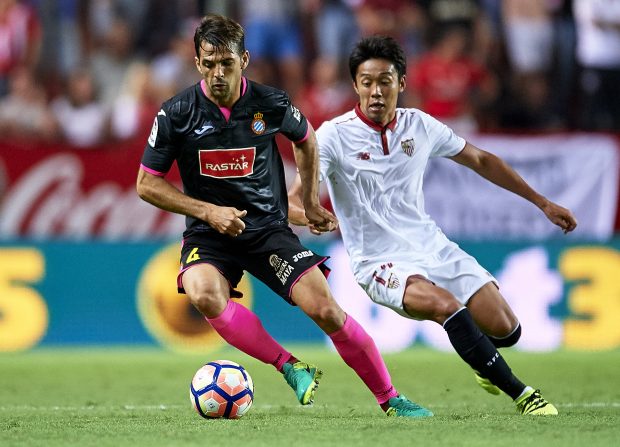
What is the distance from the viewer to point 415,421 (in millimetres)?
5988

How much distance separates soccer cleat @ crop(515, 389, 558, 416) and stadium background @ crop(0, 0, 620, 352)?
5.13 m

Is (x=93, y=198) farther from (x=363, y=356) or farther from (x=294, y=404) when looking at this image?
(x=363, y=356)

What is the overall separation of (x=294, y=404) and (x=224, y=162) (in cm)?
180

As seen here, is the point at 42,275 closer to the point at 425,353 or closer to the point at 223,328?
the point at 425,353

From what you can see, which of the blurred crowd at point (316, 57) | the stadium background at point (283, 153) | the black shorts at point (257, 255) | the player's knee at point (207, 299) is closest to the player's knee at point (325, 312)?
the black shorts at point (257, 255)

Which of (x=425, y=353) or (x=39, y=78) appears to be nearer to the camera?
(x=425, y=353)

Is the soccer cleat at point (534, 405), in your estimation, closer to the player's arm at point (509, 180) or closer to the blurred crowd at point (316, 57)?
the player's arm at point (509, 180)

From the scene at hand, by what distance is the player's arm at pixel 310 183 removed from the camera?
655 cm

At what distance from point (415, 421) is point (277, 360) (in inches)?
38.0

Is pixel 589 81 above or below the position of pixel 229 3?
below

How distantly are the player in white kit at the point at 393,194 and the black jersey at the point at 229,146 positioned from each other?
0.25m

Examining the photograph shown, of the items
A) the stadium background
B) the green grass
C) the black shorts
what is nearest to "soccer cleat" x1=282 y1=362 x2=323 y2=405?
the green grass

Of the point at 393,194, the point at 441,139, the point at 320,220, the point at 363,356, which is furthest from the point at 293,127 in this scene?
the point at 363,356

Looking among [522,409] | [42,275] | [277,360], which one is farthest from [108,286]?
[522,409]
